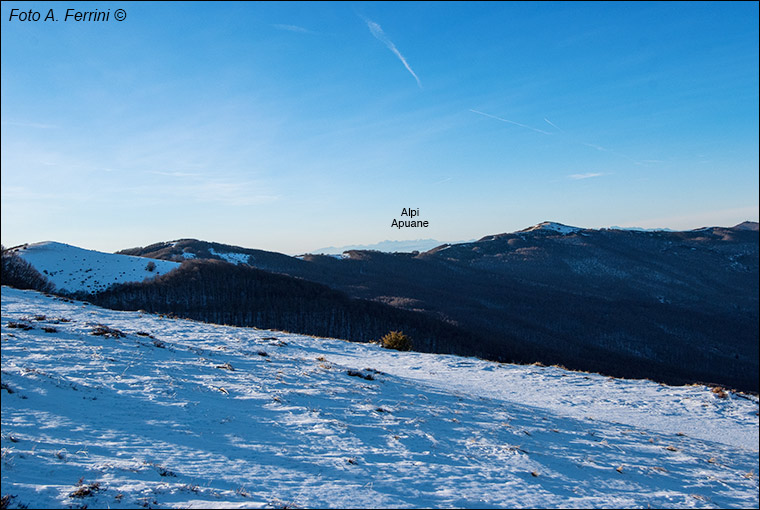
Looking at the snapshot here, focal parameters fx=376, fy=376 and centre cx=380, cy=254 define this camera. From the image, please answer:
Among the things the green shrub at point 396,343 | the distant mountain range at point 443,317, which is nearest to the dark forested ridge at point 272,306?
the distant mountain range at point 443,317

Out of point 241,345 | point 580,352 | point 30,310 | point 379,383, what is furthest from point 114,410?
point 580,352

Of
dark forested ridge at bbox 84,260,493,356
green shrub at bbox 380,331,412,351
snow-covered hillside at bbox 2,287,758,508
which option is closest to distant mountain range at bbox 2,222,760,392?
dark forested ridge at bbox 84,260,493,356

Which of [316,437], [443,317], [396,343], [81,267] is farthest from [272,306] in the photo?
[316,437]

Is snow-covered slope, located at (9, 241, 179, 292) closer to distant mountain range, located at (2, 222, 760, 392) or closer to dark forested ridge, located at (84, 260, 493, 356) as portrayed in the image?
distant mountain range, located at (2, 222, 760, 392)

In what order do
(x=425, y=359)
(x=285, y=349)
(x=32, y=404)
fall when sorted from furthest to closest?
(x=425, y=359), (x=285, y=349), (x=32, y=404)

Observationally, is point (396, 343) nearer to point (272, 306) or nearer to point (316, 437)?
point (316, 437)

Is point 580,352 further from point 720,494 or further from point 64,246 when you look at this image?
point 64,246
